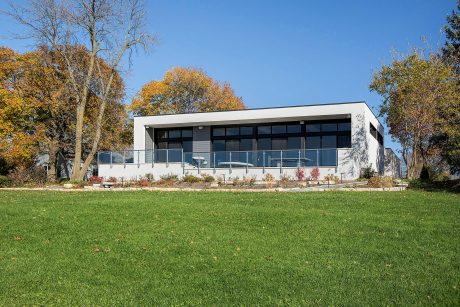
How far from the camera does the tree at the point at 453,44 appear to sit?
29.5 m

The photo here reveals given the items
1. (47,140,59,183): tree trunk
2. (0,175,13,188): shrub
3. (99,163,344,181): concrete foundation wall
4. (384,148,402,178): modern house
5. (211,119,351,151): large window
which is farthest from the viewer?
(384,148,402,178): modern house

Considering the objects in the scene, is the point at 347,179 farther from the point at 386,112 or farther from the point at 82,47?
the point at 82,47

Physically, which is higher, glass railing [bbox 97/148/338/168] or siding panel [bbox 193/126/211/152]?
siding panel [bbox 193/126/211/152]

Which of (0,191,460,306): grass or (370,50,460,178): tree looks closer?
(0,191,460,306): grass

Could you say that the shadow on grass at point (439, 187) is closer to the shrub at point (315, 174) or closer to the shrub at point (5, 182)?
the shrub at point (315, 174)

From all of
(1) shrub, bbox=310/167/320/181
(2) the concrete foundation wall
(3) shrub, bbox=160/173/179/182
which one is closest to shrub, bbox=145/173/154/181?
(3) shrub, bbox=160/173/179/182

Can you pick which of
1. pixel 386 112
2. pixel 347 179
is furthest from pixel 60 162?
pixel 386 112

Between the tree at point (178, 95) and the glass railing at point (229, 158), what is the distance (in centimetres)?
1655

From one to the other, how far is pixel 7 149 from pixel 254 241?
25924 millimetres

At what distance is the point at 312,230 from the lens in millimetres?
9141

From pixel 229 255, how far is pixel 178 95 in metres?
40.7

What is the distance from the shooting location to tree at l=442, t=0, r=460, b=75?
29.5 meters

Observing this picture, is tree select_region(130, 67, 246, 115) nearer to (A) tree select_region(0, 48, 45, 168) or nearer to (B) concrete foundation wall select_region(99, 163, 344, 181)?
(A) tree select_region(0, 48, 45, 168)

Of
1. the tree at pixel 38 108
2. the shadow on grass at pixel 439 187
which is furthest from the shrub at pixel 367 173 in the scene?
the tree at pixel 38 108
